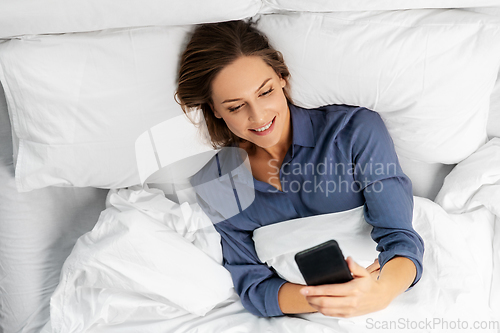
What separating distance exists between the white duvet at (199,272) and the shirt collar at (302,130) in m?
0.24

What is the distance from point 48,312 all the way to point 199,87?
27.3 inches

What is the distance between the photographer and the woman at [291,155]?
88 cm

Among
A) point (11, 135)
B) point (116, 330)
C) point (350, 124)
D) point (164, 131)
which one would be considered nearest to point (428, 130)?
point (350, 124)

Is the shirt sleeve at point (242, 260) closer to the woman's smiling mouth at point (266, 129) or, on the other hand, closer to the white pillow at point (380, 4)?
the woman's smiling mouth at point (266, 129)

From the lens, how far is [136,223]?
1026 mm

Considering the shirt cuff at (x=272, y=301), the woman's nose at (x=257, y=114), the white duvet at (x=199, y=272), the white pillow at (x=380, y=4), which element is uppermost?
the white pillow at (x=380, y=4)

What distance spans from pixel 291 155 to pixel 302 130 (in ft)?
0.22

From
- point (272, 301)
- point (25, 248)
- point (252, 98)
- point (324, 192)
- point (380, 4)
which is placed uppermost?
point (380, 4)

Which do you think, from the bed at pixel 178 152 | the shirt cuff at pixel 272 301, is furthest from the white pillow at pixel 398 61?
the shirt cuff at pixel 272 301

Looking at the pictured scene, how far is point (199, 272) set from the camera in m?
1.05

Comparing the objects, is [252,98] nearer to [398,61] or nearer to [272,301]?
[398,61]

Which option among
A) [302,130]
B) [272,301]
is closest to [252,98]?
[302,130]

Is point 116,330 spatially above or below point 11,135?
below

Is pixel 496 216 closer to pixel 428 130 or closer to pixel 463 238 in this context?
pixel 463 238
